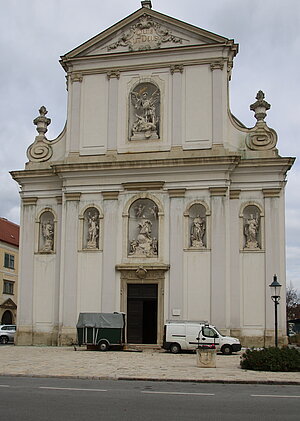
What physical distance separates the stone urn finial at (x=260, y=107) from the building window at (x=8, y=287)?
105ft

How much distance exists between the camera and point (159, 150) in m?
33.2

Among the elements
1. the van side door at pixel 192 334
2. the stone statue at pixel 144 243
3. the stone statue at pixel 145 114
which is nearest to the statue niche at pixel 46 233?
the stone statue at pixel 144 243

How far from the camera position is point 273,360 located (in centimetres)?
1966

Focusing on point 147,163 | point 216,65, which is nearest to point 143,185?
point 147,163

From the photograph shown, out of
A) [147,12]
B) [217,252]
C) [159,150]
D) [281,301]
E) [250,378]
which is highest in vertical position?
[147,12]

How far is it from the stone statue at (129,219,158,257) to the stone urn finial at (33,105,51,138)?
853cm

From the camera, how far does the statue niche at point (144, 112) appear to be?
111 feet

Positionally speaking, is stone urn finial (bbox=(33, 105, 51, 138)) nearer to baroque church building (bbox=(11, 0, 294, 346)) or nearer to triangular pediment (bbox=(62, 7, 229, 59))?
baroque church building (bbox=(11, 0, 294, 346))

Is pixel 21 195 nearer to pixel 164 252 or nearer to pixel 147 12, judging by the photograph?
pixel 164 252

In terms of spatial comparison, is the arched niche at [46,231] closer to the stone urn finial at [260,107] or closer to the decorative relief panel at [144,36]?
the decorative relief panel at [144,36]

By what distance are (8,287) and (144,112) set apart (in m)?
29.3

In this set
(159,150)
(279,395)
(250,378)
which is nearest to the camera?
(279,395)

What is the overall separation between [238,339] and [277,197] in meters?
7.53

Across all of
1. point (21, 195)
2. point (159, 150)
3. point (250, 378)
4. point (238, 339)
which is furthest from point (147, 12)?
point (250, 378)
